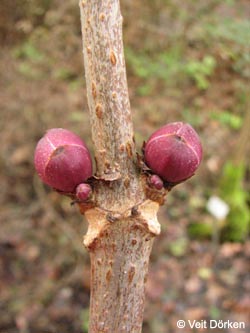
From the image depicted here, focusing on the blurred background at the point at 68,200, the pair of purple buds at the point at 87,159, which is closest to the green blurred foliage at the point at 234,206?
the blurred background at the point at 68,200

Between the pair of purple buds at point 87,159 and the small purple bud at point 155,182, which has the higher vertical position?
the pair of purple buds at point 87,159

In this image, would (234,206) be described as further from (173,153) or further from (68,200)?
(173,153)

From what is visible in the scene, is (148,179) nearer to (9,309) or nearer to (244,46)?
(244,46)

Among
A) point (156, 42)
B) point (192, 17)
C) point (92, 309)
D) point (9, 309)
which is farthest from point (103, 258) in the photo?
point (156, 42)

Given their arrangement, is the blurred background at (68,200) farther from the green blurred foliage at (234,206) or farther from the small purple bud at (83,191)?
the small purple bud at (83,191)

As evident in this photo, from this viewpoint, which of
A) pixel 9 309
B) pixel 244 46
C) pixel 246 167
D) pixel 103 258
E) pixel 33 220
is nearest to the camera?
pixel 103 258

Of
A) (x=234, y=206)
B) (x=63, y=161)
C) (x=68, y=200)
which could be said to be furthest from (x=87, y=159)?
(x=234, y=206)

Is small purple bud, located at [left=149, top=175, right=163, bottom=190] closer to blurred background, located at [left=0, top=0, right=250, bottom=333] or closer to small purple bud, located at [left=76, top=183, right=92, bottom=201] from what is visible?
small purple bud, located at [left=76, top=183, right=92, bottom=201]
